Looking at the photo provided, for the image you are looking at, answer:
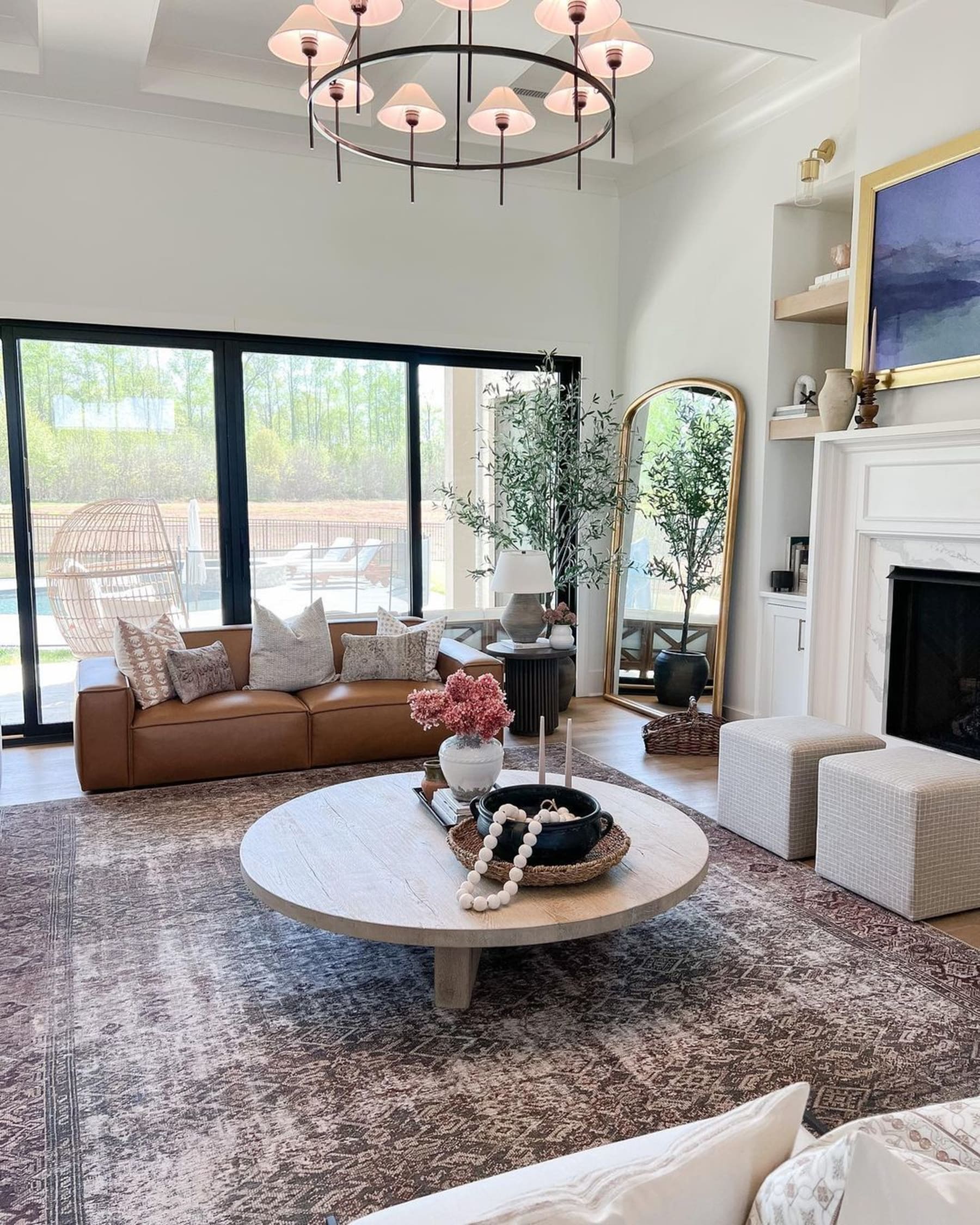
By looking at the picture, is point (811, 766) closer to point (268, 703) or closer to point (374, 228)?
point (268, 703)

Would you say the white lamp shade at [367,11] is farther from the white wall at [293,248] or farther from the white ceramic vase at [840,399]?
the white wall at [293,248]

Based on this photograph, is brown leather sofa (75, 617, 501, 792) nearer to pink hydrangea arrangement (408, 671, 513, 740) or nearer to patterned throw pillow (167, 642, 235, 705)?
patterned throw pillow (167, 642, 235, 705)

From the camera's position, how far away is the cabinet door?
5.18 metres

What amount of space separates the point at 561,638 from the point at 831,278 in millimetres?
2406

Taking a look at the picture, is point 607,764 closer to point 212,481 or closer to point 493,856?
point 493,856

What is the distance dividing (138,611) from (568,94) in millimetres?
3768

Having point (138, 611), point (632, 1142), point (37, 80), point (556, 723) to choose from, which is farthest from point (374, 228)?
point (632, 1142)

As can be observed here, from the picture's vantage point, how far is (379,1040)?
2414 mm

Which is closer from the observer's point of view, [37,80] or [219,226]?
[37,80]

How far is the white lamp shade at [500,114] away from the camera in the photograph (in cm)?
329

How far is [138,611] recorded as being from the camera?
5.58 m

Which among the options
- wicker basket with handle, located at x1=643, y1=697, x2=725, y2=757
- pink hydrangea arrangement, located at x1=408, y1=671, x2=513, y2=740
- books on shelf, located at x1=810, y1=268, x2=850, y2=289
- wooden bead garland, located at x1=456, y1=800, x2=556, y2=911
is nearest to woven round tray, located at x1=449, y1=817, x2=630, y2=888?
wooden bead garland, located at x1=456, y1=800, x2=556, y2=911

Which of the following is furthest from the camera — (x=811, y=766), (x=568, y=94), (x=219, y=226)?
(x=219, y=226)

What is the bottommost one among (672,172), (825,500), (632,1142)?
(632,1142)
